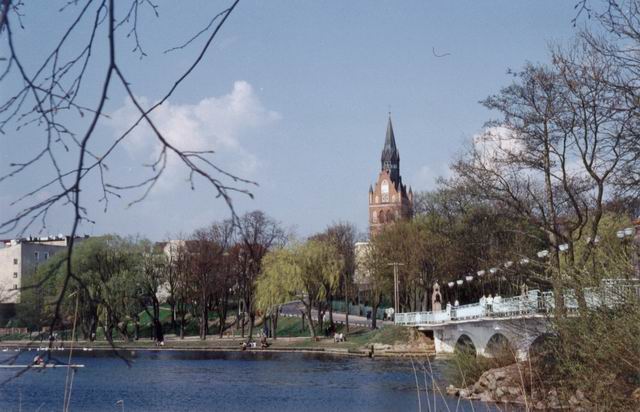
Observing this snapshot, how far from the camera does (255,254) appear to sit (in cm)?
204

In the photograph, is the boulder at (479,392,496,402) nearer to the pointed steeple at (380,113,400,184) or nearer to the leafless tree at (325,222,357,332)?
the leafless tree at (325,222,357,332)

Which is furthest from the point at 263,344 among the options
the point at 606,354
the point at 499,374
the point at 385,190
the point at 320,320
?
the point at 385,190

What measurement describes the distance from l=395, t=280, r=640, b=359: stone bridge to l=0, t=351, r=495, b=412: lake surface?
8.15 ft

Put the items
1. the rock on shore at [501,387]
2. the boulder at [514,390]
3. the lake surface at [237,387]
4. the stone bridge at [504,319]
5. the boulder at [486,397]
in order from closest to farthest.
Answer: the stone bridge at [504,319] < the rock on shore at [501,387] < the boulder at [486,397] < the boulder at [514,390] < the lake surface at [237,387]

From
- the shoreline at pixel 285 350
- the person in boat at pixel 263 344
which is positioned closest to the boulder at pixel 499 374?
the shoreline at pixel 285 350

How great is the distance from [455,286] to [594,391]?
39356 millimetres

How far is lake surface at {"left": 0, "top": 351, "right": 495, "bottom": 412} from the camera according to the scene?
2491cm

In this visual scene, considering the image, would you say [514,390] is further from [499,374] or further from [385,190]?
[385,190]

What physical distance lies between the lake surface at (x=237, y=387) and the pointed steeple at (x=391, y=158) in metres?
60.1

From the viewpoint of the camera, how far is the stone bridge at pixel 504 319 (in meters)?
10.3

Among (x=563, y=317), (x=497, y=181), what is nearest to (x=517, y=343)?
(x=497, y=181)

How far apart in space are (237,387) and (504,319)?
1068 centimetres

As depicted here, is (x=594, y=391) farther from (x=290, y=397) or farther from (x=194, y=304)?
(x=194, y=304)

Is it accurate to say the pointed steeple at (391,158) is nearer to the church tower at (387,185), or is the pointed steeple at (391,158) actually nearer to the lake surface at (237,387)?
the church tower at (387,185)
